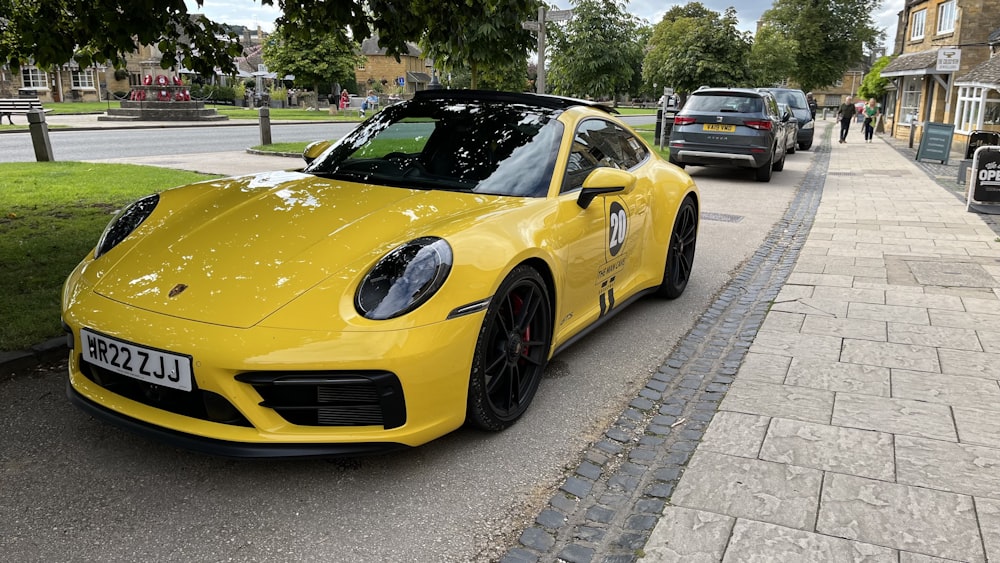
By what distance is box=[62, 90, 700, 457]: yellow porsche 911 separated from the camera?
8.71ft

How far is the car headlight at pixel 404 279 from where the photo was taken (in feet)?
9.10

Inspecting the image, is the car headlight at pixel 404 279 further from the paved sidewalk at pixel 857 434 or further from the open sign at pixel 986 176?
the open sign at pixel 986 176

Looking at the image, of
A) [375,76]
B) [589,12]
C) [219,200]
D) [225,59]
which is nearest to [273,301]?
[219,200]

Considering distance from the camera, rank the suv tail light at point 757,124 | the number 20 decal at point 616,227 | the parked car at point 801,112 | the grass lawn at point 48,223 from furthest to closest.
→ the parked car at point 801,112 → the suv tail light at point 757,124 → the grass lawn at point 48,223 → the number 20 decal at point 616,227

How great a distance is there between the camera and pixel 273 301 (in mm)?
2760

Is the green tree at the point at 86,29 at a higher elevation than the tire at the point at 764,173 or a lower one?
higher

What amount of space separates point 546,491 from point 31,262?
491 centimetres

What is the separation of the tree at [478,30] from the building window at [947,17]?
23.7m

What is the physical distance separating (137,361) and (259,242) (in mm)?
714

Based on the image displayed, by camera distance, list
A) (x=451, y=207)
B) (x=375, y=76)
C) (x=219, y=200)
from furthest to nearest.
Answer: (x=375, y=76)
(x=219, y=200)
(x=451, y=207)

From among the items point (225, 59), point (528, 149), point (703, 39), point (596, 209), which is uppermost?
point (703, 39)

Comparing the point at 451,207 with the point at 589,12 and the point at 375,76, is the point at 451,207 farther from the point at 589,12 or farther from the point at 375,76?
the point at 375,76

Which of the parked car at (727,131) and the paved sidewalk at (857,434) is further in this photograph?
the parked car at (727,131)

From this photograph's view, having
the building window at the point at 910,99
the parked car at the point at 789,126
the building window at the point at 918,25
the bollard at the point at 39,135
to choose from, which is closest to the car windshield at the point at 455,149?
the bollard at the point at 39,135
